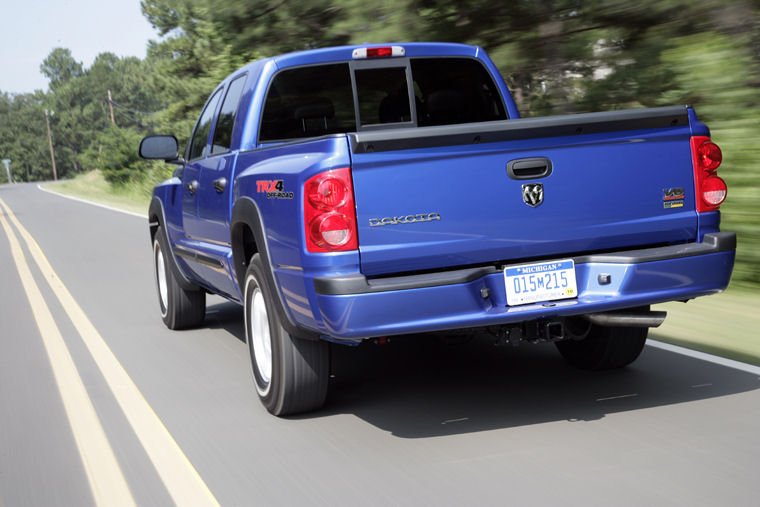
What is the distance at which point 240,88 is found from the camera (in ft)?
20.8

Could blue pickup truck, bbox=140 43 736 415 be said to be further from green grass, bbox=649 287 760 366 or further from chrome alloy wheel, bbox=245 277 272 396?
green grass, bbox=649 287 760 366

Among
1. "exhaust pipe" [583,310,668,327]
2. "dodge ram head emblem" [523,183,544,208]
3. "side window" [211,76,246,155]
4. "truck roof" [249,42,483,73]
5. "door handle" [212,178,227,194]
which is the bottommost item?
"exhaust pipe" [583,310,668,327]

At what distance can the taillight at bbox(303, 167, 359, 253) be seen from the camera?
14.1 ft

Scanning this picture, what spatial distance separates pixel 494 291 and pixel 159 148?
3.83 metres

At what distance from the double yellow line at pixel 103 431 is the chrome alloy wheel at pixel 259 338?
634 millimetres

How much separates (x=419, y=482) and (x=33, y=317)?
6.40 meters

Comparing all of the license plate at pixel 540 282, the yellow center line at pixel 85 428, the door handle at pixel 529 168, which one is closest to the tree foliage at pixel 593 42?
the license plate at pixel 540 282

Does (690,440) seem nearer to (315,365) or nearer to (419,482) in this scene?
(419,482)

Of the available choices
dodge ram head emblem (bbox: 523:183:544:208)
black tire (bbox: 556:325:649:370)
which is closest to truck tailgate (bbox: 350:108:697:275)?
dodge ram head emblem (bbox: 523:183:544:208)

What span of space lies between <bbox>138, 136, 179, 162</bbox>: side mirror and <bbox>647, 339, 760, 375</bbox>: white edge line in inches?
155

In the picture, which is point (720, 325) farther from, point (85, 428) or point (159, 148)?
point (85, 428)

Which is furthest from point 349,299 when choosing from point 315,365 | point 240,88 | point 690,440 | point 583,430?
point 240,88

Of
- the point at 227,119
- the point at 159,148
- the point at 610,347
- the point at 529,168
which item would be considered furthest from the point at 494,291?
the point at 159,148

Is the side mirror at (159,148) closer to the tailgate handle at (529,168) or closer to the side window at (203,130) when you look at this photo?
the side window at (203,130)
